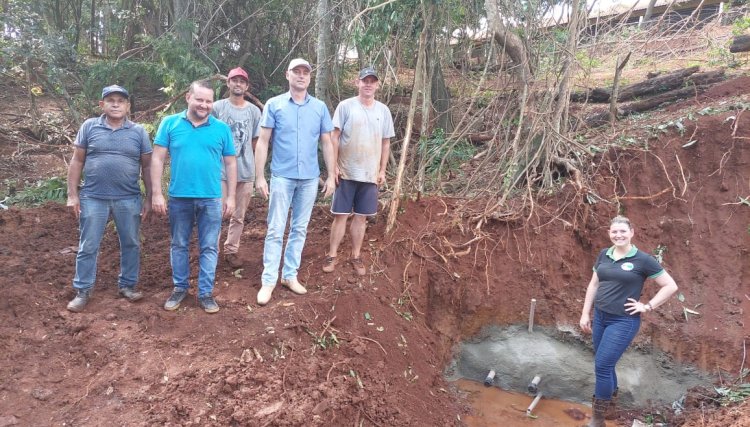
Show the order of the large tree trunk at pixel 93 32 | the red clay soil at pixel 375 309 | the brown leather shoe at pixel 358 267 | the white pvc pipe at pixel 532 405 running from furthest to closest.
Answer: the large tree trunk at pixel 93 32, the white pvc pipe at pixel 532 405, the brown leather shoe at pixel 358 267, the red clay soil at pixel 375 309

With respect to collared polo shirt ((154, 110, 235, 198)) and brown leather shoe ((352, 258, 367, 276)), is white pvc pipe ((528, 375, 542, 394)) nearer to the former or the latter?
brown leather shoe ((352, 258, 367, 276))

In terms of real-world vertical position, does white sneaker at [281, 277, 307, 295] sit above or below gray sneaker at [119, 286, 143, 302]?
above

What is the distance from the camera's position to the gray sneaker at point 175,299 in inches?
150

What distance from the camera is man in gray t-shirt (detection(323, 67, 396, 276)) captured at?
420 cm

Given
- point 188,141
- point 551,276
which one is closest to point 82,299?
point 188,141

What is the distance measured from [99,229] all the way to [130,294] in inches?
22.0

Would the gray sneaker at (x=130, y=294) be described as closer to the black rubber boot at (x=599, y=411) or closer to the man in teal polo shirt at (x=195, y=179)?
the man in teal polo shirt at (x=195, y=179)

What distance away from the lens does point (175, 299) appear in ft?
12.7

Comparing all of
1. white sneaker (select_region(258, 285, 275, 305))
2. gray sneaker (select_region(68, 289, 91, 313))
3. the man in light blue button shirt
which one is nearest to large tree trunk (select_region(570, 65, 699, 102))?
the man in light blue button shirt

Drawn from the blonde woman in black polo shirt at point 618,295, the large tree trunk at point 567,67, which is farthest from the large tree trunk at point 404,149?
the blonde woman in black polo shirt at point 618,295

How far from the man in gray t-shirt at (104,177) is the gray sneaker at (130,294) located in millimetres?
224

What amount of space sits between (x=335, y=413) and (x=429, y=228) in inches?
107

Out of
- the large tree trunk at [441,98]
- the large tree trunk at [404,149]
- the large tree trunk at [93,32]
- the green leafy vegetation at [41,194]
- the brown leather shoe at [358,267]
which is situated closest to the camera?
the brown leather shoe at [358,267]

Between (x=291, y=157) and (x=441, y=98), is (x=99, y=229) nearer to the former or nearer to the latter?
(x=291, y=157)
